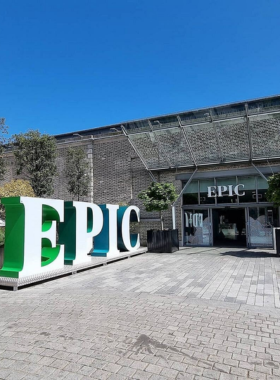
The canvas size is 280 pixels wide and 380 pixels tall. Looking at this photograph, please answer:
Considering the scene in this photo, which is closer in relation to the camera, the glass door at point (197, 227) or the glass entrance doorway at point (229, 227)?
the glass entrance doorway at point (229, 227)

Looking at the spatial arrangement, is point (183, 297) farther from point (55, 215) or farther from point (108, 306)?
point (55, 215)

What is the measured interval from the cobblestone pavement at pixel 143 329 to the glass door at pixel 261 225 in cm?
679

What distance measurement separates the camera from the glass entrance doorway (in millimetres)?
14367

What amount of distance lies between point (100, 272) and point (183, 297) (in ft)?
11.7

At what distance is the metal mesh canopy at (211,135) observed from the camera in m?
11.5

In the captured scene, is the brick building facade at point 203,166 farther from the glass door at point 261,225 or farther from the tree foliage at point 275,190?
the tree foliage at point 275,190

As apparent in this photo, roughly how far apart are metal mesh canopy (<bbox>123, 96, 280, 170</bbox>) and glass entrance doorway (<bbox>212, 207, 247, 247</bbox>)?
285 cm

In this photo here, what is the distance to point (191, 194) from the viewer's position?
589 inches

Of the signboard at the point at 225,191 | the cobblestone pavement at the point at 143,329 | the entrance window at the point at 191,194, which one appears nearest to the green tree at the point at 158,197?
the entrance window at the point at 191,194

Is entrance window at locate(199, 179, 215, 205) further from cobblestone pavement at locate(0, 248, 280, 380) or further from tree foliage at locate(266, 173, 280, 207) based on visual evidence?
cobblestone pavement at locate(0, 248, 280, 380)

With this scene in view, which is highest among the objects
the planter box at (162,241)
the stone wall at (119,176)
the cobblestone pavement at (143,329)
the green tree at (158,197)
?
the stone wall at (119,176)

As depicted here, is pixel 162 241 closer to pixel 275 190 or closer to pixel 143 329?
pixel 275 190

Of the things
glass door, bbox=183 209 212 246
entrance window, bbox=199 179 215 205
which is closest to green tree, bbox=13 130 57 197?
glass door, bbox=183 209 212 246

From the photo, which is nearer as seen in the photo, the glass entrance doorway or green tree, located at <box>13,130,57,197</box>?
green tree, located at <box>13,130,57,197</box>
